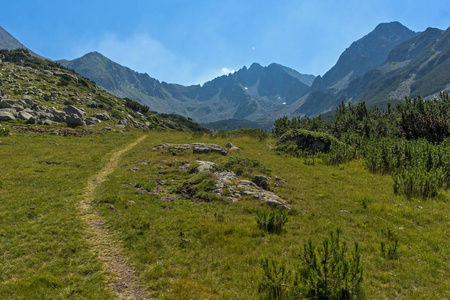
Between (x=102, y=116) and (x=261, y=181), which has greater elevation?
(x=102, y=116)

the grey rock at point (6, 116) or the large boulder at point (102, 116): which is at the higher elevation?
the large boulder at point (102, 116)

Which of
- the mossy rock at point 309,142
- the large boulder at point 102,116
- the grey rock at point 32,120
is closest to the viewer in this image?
the mossy rock at point 309,142

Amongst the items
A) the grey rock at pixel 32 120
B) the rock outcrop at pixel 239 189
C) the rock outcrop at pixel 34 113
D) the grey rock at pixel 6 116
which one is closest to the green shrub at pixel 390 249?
the rock outcrop at pixel 239 189

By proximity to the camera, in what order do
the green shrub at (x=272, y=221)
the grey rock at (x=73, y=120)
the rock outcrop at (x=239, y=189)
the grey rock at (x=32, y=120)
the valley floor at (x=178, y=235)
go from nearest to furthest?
the valley floor at (x=178, y=235) → the green shrub at (x=272, y=221) → the rock outcrop at (x=239, y=189) → the grey rock at (x=32, y=120) → the grey rock at (x=73, y=120)

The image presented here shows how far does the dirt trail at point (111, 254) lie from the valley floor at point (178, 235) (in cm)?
4

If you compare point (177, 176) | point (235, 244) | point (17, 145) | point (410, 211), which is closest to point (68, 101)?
point (17, 145)

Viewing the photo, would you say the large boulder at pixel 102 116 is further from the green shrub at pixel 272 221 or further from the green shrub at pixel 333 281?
the green shrub at pixel 333 281

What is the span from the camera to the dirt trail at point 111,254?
5.84 meters

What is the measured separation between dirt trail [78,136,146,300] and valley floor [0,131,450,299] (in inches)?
1.6

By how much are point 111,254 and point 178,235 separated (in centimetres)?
243

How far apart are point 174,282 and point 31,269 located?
4261mm

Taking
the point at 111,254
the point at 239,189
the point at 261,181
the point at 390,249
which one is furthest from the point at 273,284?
the point at 261,181

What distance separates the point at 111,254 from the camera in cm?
734

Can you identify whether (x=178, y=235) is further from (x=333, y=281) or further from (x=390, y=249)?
(x=390, y=249)
